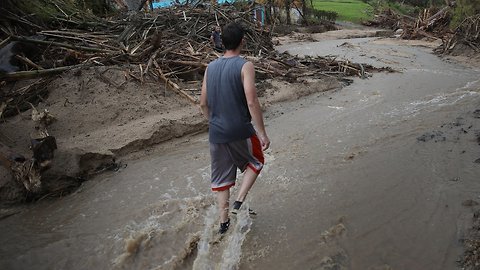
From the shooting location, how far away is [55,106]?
22.0 ft

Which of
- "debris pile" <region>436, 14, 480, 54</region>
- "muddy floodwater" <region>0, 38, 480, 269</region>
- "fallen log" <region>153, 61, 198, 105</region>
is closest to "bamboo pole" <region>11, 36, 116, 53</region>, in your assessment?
"fallen log" <region>153, 61, 198, 105</region>

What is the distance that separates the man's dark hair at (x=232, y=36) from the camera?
320cm

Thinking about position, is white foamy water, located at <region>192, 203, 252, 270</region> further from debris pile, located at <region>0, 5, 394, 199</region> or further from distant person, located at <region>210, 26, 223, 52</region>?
distant person, located at <region>210, 26, 223, 52</region>

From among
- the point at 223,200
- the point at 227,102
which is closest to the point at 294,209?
the point at 223,200

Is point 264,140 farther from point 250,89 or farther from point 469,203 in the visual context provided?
point 469,203

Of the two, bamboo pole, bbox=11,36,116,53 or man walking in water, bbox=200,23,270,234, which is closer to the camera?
man walking in water, bbox=200,23,270,234

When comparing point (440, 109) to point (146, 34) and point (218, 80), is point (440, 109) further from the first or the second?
point (146, 34)

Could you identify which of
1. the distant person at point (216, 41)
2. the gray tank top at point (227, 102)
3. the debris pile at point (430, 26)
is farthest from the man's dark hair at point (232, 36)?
the debris pile at point (430, 26)

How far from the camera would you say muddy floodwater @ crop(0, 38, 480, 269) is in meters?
3.50

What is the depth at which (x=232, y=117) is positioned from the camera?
11.0 feet

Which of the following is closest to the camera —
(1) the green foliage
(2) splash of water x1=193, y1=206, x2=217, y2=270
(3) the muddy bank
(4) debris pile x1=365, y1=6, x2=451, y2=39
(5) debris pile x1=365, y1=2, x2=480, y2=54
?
(2) splash of water x1=193, y1=206, x2=217, y2=270

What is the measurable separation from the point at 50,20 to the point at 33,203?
5.84 m

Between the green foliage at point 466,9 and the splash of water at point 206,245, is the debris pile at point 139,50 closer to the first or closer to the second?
the splash of water at point 206,245

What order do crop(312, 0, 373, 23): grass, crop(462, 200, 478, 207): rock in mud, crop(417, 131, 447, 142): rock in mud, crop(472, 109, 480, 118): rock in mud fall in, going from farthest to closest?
1. crop(312, 0, 373, 23): grass
2. crop(472, 109, 480, 118): rock in mud
3. crop(417, 131, 447, 142): rock in mud
4. crop(462, 200, 478, 207): rock in mud
